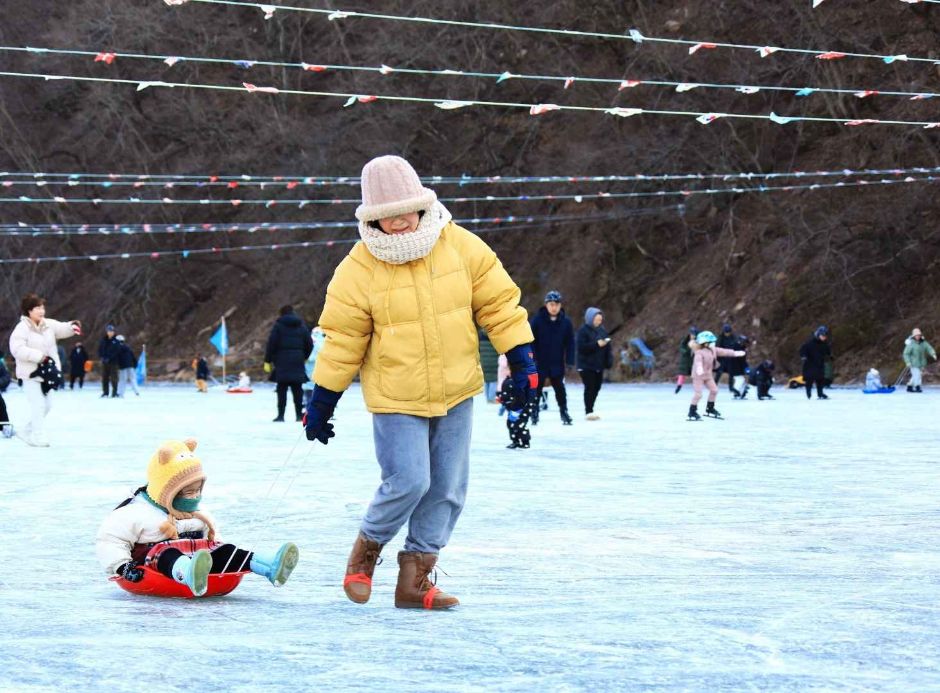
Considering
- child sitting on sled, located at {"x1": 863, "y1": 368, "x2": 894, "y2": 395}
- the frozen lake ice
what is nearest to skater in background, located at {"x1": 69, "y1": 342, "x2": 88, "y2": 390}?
child sitting on sled, located at {"x1": 863, "y1": 368, "x2": 894, "y2": 395}

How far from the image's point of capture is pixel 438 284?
19.7 feet

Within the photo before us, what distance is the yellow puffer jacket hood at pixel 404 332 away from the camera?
5.94m

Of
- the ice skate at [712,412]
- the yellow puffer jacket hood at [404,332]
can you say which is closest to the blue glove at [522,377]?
the yellow puffer jacket hood at [404,332]

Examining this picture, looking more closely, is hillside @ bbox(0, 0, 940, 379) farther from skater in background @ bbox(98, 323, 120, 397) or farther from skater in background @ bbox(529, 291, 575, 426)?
skater in background @ bbox(529, 291, 575, 426)

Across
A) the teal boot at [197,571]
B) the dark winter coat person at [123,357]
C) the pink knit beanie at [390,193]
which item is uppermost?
the dark winter coat person at [123,357]

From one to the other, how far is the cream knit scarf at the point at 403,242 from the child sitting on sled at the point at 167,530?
A: 1.22m

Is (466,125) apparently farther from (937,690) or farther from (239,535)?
(937,690)

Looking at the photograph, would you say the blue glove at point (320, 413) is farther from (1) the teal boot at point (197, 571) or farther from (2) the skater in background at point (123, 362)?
(2) the skater in background at point (123, 362)

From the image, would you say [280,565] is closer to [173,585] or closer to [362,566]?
[362,566]

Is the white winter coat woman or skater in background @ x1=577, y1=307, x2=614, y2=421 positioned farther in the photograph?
skater in background @ x1=577, y1=307, x2=614, y2=421

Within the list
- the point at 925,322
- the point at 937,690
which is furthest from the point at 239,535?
the point at 925,322

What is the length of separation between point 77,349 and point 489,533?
122 ft

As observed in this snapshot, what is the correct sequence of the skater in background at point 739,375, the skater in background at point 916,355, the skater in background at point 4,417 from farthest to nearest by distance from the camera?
1. the skater in background at point 916,355
2. the skater in background at point 739,375
3. the skater in background at point 4,417

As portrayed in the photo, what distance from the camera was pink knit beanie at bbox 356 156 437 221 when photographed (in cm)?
591
